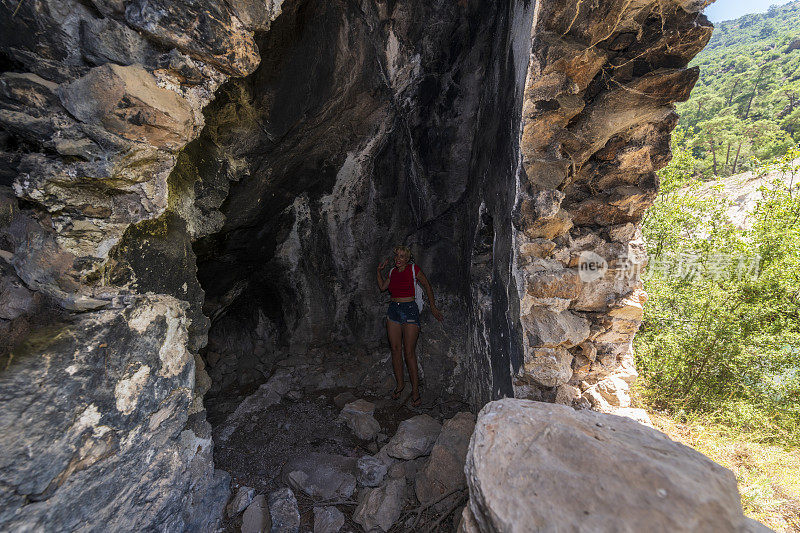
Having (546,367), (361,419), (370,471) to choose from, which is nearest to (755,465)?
(546,367)

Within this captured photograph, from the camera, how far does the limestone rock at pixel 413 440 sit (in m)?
2.60

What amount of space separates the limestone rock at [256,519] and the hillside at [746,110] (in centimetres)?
836

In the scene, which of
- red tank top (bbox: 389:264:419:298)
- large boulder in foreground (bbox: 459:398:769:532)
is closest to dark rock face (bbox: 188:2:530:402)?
red tank top (bbox: 389:264:419:298)

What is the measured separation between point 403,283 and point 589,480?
2.74 meters

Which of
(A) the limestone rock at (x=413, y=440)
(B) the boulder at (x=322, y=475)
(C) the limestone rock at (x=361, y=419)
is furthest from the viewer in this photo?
(C) the limestone rock at (x=361, y=419)

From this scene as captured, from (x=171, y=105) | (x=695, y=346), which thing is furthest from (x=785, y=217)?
(x=171, y=105)

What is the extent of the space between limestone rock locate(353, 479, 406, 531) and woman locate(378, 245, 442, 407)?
4.40 feet

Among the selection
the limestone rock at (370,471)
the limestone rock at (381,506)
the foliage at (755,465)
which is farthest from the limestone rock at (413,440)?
the foliage at (755,465)

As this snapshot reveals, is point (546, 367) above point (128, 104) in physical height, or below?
below

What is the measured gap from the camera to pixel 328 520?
7.22 feet

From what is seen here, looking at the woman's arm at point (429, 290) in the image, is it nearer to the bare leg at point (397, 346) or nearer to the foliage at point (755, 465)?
the bare leg at point (397, 346)

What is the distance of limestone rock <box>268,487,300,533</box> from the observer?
7.13 feet

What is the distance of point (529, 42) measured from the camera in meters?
1.96

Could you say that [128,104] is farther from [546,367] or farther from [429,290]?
[429,290]
